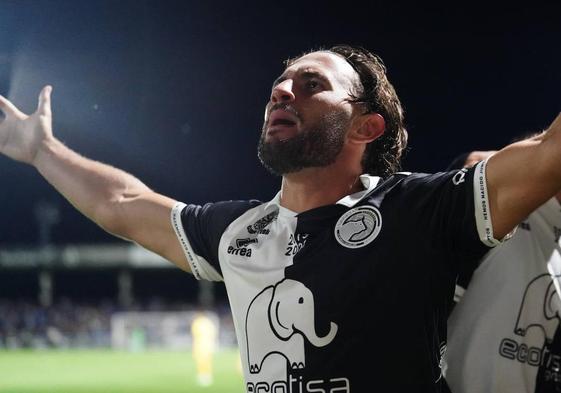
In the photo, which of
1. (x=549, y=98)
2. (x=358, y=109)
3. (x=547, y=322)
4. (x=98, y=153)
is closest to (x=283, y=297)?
(x=358, y=109)

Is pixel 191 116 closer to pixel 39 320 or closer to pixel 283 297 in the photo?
pixel 283 297

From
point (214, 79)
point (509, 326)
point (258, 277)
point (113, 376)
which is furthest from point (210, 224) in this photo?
point (113, 376)

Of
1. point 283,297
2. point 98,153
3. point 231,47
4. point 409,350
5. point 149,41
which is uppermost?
point 231,47

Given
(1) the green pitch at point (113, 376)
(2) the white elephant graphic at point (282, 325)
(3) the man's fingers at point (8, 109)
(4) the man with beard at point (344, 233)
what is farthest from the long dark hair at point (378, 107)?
(1) the green pitch at point (113, 376)

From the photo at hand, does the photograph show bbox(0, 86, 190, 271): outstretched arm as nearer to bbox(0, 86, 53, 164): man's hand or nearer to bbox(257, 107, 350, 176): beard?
bbox(0, 86, 53, 164): man's hand

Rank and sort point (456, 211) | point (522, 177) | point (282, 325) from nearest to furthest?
point (522, 177)
point (456, 211)
point (282, 325)

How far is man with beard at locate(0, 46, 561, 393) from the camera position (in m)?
1.77

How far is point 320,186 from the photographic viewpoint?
7.00 ft

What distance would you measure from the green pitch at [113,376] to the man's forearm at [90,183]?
26.1 ft

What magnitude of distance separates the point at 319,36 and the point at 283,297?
6640mm

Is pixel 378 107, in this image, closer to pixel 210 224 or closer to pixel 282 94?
pixel 282 94

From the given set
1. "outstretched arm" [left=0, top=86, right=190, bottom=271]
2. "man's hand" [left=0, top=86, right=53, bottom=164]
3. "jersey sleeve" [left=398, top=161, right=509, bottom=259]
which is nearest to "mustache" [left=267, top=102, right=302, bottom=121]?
"jersey sleeve" [left=398, top=161, right=509, bottom=259]

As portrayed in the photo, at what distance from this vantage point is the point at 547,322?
7.23 ft

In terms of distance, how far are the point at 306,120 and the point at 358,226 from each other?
0.36 meters
